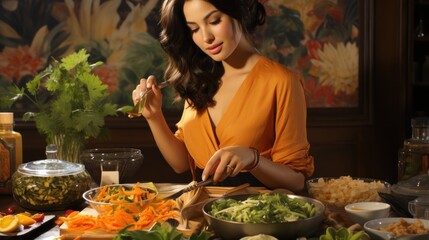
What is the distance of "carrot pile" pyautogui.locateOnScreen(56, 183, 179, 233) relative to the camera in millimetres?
1631

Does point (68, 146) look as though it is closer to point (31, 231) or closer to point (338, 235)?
point (31, 231)

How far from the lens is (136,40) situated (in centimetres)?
448

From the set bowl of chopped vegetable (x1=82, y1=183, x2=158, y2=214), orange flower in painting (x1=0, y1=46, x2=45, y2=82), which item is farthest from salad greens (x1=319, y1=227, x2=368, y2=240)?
orange flower in painting (x1=0, y1=46, x2=45, y2=82)

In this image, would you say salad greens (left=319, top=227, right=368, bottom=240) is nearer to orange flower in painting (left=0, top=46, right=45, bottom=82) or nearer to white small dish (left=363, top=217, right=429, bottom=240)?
white small dish (left=363, top=217, right=429, bottom=240)

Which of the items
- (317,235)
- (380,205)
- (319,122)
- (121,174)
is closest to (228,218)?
(317,235)

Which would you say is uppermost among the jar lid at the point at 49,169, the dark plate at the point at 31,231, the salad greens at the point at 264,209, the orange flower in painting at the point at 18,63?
the orange flower in painting at the point at 18,63

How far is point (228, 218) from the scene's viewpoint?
5.01 feet

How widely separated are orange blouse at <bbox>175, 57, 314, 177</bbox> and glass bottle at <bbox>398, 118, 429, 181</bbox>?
2.59 ft

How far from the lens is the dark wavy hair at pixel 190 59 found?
2.31 metres

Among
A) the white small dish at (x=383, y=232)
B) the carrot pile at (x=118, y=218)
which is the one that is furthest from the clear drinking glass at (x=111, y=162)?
the white small dish at (x=383, y=232)

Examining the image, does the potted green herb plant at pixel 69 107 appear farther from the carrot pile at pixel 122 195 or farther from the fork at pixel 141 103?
the carrot pile at pixel 122 195

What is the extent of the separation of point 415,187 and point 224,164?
0.56 meters

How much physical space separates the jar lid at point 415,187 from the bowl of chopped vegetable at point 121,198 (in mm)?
715

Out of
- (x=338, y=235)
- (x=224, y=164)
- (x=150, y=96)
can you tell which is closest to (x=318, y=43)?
(x=150, y=96)
